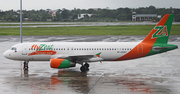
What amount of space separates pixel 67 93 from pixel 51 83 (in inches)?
159

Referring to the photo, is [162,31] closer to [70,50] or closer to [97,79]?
[97,79]

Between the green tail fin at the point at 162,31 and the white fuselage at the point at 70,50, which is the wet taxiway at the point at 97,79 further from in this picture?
the green tail fin at the point at 162,31

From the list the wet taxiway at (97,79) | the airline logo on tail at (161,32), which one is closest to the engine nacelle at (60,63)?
the wet taxiway at (97,79)

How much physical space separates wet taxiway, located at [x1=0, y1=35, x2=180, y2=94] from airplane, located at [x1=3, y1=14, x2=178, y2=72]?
161 centimetres

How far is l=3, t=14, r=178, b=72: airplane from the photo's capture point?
31547 millimetres

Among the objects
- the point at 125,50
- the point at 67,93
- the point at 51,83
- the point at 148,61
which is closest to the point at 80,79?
the point at 51,83

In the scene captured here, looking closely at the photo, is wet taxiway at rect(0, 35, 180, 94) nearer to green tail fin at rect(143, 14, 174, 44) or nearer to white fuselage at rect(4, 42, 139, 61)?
white fuselage at rect(4, 42, 139, 61)

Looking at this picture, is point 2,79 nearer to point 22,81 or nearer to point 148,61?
point 22,81

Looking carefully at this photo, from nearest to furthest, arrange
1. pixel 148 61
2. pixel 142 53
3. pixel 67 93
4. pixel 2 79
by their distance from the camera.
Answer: pixel 67 93 → pixel 2 79 → pixel 142 53 → pixel 148 61

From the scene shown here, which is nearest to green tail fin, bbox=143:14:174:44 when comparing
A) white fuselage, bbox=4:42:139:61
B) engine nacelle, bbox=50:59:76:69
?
Answer: white fuselage, bbox=4:42:139:61

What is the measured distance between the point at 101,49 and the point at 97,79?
5537mm

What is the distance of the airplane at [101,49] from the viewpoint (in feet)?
104

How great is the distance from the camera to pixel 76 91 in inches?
903

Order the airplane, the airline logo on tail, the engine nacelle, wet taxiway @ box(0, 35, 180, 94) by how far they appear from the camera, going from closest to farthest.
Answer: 1. wet taxiway @ box(0, 35, 180, 94)
2. the engine nacelle
3. the airplane
4. the airline logo on tail
